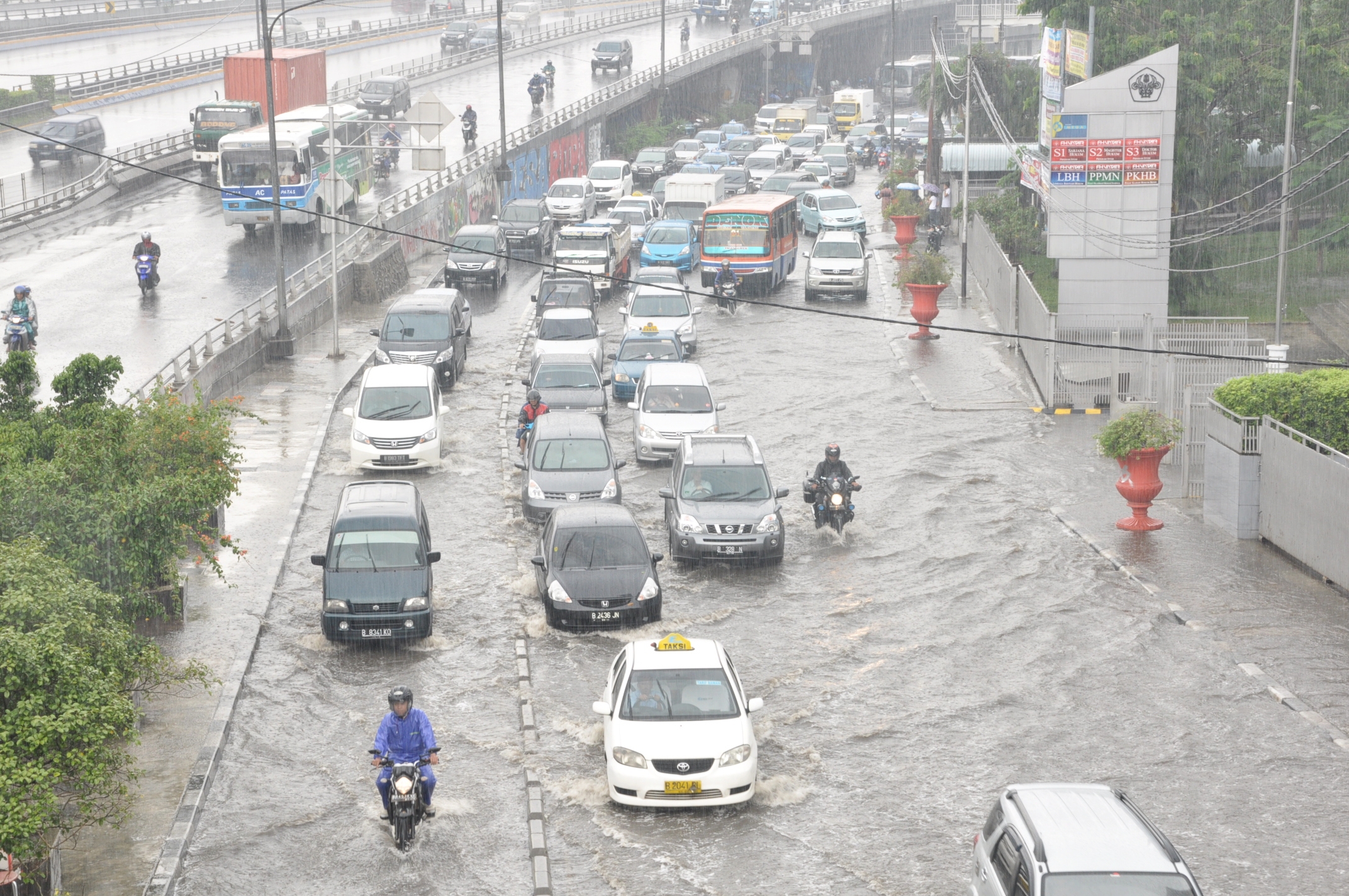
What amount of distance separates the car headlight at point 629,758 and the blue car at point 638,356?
741 inches

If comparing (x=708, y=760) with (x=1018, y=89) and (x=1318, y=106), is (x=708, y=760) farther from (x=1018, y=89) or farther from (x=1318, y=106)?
(x=1018, y=89)

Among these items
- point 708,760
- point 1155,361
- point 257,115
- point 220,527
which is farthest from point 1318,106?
point 708,760

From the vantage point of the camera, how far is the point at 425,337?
35375 millimetres

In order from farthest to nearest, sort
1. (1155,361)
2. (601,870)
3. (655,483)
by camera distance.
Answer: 1. (1155,361)
2. (655,483)
3. (601,870)

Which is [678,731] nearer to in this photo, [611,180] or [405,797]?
[405,797]

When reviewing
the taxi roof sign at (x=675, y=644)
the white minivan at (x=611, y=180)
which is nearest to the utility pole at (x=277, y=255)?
the taxi roof sign at (x=675, y=644)

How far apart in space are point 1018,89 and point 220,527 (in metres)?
52.7

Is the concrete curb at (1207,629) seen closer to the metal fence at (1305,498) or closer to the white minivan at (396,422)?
the metal fence at (1305,498)

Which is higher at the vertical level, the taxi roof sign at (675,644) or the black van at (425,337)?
the black van at (425,337)

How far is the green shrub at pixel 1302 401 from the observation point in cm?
2373

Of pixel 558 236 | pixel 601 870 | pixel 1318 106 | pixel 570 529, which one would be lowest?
pixel 601 870

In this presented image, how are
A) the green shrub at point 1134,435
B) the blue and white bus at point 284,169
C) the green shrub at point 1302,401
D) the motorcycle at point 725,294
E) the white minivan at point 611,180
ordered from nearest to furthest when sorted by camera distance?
the green shrub at point 1302,401 → the green shrub at point 1134,435 → the motorcycle at point 725,294 → the blue and white bus at point 284,169 → the white minivan at point 611,180

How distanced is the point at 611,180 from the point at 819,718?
49.4 metres

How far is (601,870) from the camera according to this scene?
13773mm
